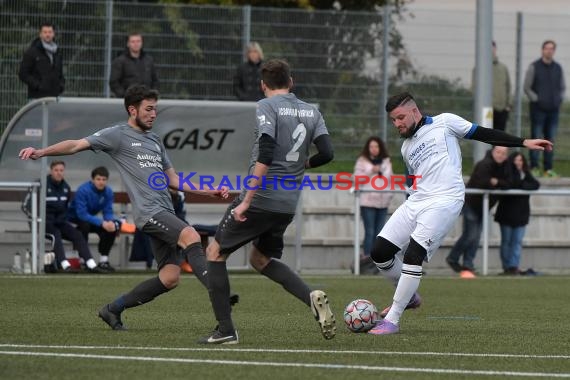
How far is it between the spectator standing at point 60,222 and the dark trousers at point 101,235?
0.20m

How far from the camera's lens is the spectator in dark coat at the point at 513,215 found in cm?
2006

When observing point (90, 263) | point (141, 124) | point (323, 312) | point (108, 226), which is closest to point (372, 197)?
point (108, 226)

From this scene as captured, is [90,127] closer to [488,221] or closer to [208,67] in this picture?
[208,67]

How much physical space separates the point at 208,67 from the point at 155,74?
1.39 m

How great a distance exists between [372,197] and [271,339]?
1006 cm

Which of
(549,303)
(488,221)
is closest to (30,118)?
(488,221)

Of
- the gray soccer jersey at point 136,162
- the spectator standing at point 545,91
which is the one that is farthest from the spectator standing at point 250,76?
the gray soccer jersey at point 136,162

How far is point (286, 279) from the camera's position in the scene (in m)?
9.84

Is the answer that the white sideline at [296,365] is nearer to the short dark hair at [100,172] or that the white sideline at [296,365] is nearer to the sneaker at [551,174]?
the short dark hair at [100,172]

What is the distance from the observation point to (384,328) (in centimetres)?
1050

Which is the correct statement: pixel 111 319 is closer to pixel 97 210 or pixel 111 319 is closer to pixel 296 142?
pixel 296 142

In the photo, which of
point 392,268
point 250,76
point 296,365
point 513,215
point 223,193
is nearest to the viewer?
point 296,365

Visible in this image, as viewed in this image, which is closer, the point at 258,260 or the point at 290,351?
the point at 290,351

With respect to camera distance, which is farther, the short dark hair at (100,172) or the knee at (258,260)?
the short dark hair at (100,172)
